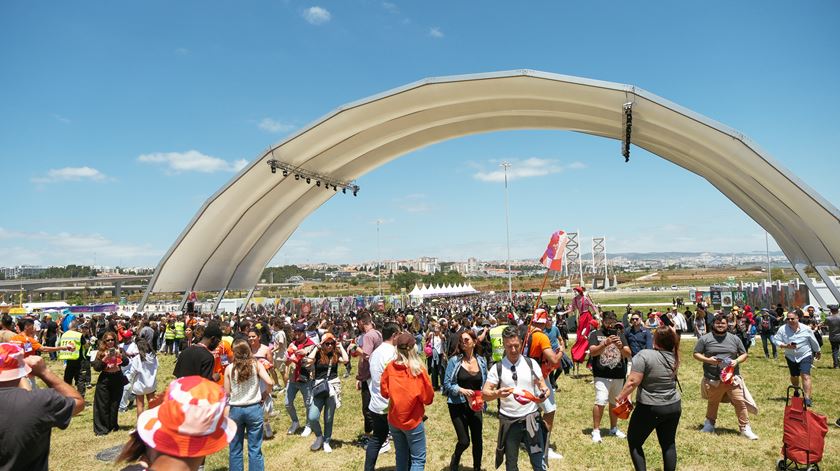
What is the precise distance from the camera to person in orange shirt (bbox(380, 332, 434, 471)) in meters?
4.57

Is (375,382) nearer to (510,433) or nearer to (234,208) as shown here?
(510,433)

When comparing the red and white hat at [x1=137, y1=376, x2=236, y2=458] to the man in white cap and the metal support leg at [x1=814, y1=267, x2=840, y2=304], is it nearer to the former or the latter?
the man in white cap

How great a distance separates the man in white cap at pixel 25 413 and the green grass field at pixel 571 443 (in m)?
3.94

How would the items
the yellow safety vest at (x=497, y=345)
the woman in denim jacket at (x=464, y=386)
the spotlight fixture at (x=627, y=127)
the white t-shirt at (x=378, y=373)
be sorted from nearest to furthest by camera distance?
the white t-shirt at (x=378, y=373) → the woman in denim jacket at (x=464, y=386) → the yellow safety vest at (x=497, y=345) → the spotlight fixture at (x=627, y=127)

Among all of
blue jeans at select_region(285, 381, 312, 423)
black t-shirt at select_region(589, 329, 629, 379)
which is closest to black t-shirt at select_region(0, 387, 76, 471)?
blue jeans at select_region(285, 381, 312, 423)

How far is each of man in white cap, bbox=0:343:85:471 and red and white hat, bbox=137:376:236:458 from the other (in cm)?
129

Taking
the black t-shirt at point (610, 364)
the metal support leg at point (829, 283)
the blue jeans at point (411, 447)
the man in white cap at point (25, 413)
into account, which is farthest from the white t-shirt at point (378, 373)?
the metal support leg at point (829, 283)

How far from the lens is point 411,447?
15.1 feet

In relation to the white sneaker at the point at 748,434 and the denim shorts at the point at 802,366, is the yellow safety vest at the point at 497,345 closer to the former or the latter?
the white sneaker at the point at 748,434

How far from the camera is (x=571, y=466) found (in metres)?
6.06

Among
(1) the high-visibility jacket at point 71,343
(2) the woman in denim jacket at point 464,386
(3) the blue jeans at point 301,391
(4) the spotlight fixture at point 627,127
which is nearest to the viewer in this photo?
(2) the woman in denim jacket at point 464,386

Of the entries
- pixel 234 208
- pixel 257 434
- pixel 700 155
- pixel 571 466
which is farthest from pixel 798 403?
pixel 234 208

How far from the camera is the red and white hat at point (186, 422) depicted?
1.80 m

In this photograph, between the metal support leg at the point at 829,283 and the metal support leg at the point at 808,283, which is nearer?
the metal support leg at the point at 829,283
